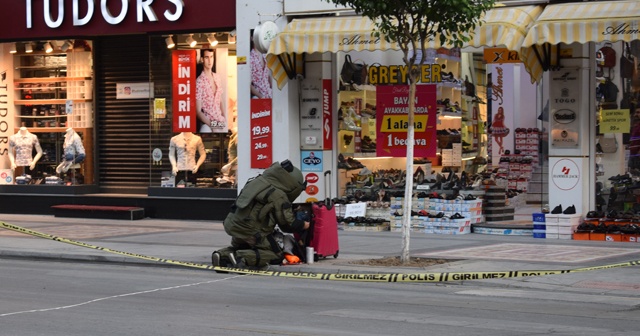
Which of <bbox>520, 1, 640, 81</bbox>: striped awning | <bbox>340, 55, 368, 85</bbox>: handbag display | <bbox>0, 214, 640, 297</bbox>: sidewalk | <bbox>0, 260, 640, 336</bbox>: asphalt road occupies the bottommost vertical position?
<bbox>0, 260, 640, 336</bbox>: asphalt road

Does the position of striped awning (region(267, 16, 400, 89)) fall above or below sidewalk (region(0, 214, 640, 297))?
above

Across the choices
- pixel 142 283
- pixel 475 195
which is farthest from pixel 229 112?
pixel 142 283

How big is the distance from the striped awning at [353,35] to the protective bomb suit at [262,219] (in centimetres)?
532

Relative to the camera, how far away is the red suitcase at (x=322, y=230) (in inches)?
629

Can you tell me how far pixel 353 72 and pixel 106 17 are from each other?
20.4ft

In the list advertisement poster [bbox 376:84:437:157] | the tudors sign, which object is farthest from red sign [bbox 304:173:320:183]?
the tudors sign

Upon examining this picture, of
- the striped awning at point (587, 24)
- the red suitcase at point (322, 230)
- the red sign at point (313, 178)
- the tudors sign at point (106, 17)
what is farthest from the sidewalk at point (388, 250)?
the tudors sign at point (106, 17)

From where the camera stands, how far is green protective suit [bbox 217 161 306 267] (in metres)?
15.4

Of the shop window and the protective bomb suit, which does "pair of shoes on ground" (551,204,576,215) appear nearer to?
the protective bomb suit

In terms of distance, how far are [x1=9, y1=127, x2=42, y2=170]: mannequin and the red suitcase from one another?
12.9 meters

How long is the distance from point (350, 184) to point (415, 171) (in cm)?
154

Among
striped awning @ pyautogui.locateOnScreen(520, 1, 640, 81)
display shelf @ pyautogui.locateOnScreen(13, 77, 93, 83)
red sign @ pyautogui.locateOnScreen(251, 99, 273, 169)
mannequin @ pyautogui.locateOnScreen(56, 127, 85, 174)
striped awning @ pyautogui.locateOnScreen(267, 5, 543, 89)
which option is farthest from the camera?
display shelf @ pyautogui.locateOnScreen(13, 77, 93, 83)

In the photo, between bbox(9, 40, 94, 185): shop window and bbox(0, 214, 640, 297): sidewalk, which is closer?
bbox(0, 214, 640, 297): sidewalk

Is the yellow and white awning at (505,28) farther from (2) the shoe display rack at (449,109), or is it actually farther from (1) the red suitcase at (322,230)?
(1) the red suitcase at (322,230)
